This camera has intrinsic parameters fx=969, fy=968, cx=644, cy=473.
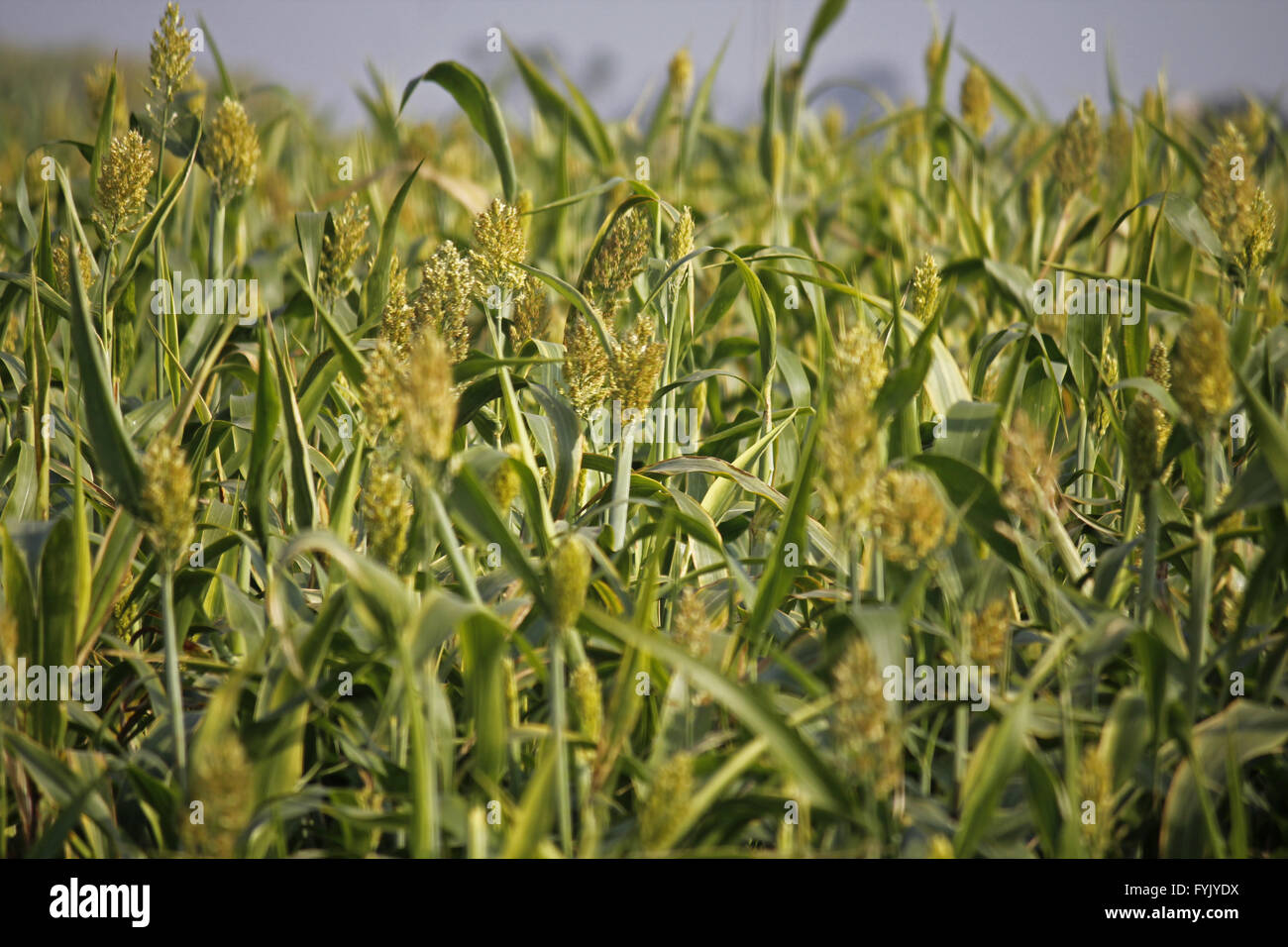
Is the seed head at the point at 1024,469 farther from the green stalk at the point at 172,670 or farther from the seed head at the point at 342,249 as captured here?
the seed head at the point at 342,249

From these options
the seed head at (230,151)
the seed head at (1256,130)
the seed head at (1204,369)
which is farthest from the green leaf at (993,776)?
the seed head at (1256,130)

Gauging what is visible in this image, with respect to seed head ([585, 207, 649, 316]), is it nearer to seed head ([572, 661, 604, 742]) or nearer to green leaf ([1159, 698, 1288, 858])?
seed head ([572, 661, 604, 742])

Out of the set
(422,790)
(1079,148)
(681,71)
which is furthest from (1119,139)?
(422,790)

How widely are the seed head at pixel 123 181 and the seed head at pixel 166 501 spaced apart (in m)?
0.72

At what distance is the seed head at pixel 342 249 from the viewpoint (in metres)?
1.39

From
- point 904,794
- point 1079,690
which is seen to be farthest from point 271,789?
point 1079,690

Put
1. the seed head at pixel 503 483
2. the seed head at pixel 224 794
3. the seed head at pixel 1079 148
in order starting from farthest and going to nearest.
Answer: the seed head at pixel 1079 148, the seed head at pixel 503 483, the seed head at pixel 224 794

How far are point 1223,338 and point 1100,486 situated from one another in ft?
2.89

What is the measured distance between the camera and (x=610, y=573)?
1008 mm

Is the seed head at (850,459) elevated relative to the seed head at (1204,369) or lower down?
lower down

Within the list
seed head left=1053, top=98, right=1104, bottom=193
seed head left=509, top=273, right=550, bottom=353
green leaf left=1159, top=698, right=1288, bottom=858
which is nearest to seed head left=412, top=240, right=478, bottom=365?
seed head left=509, top=273, right=550, bottom=353

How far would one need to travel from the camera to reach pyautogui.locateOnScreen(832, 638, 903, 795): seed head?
760 millimetres

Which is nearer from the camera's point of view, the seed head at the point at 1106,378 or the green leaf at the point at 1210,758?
the green leaf at the point at 1210,758

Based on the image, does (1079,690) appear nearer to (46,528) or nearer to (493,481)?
(493,481)
